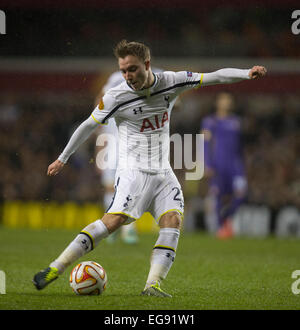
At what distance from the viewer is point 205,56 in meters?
17.6

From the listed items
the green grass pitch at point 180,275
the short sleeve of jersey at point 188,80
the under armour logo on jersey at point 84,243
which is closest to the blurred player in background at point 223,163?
the green grass pitch at point 180,275

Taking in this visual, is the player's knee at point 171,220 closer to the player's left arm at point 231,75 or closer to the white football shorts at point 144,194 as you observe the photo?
the white football shorts at point 144,194

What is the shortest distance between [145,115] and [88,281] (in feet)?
4.36

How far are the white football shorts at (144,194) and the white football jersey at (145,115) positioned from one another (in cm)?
7

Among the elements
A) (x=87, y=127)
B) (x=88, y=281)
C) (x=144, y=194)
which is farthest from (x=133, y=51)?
(x=88, y=281)

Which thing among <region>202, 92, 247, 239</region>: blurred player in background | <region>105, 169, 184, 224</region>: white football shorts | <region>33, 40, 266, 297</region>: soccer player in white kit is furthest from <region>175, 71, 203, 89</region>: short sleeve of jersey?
<region>202, 92, 247, 239</region>: blurred player in background

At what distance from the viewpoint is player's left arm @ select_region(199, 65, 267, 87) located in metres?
5.16

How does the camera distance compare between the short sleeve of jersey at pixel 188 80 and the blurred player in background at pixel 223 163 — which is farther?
the blurred player in background at pixel 223 163

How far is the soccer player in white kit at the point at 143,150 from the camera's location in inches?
203

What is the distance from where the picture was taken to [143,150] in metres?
5.48

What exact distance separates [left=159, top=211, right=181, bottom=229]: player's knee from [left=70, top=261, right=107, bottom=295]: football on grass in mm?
606

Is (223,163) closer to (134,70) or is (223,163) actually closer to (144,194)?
(144,194)

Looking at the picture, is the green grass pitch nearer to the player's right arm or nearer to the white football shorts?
the white football shorts
